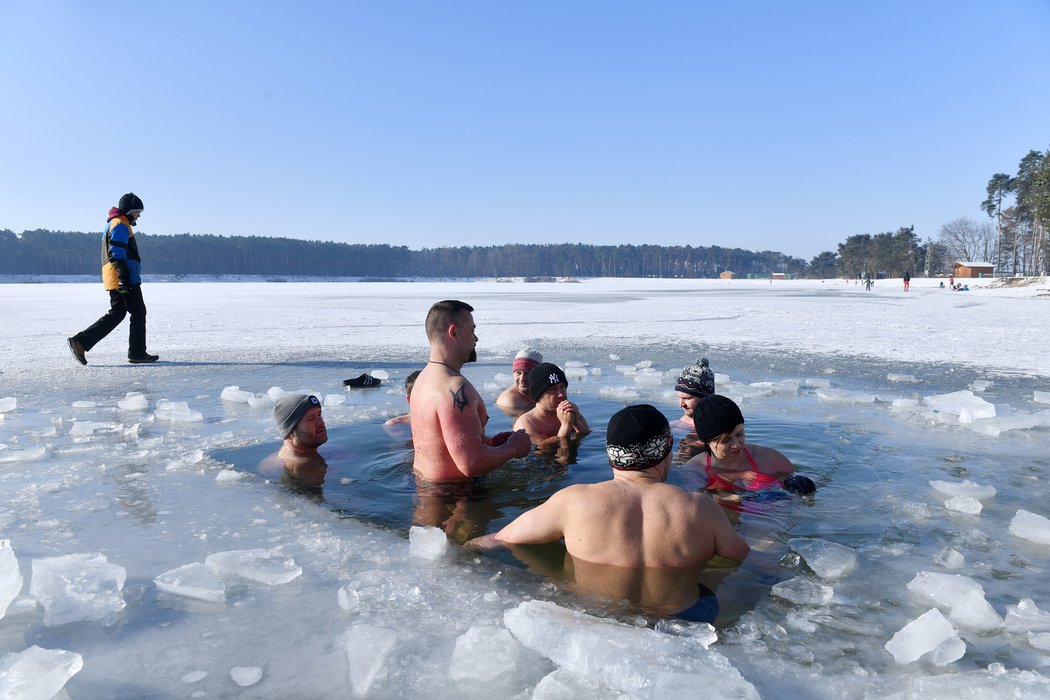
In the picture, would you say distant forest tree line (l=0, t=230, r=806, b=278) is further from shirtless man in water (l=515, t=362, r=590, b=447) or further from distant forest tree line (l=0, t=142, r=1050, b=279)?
shirtless man in water (l=515, t=362, r=590, b=447)

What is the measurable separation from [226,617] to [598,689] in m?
1.23

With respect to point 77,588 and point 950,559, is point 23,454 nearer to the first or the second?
point 77,588

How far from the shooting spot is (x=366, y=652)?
74.6 inches

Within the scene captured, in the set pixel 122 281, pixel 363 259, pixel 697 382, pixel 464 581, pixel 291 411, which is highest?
pixel 363 259

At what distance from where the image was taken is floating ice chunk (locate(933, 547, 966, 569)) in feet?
8.44

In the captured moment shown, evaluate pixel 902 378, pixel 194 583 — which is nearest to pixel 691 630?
pixel 194 583

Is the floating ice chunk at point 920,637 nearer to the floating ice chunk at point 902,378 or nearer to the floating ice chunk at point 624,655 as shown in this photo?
the floating ice chunk at point 624,655

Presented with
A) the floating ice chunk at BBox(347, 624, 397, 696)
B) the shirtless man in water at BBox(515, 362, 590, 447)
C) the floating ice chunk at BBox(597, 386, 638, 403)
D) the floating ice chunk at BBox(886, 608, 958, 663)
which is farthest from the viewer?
the floating ice chunk at BBox(597, 386, 638, 403)

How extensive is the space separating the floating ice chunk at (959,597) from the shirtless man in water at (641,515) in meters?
0.62

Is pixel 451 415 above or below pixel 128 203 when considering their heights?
below

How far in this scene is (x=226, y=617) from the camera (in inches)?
85.9

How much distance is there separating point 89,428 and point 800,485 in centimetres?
475

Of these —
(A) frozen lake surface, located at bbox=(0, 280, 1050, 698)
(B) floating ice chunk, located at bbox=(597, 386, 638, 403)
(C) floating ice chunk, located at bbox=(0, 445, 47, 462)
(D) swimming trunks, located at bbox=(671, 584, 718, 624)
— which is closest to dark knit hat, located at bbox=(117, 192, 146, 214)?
(A) frozen lake surface, located at bbox=(0, 280, 1050, 698)

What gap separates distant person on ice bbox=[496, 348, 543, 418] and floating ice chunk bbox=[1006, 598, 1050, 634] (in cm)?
A: 369
